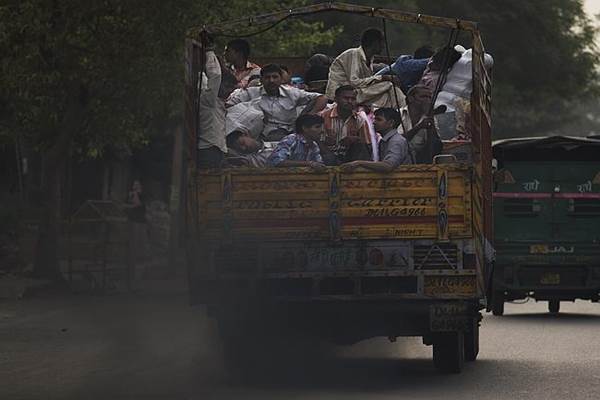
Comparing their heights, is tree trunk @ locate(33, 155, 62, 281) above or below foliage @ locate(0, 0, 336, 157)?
below

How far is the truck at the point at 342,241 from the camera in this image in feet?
39.9

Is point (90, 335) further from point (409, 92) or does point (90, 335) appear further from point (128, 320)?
point (409, 92)

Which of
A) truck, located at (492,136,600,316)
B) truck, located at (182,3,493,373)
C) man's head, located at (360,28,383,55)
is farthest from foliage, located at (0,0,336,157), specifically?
truck, located at (182,3,493,373)

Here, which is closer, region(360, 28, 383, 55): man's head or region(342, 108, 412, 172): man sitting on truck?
region(342, 108, 412, 172): man sitting on truck

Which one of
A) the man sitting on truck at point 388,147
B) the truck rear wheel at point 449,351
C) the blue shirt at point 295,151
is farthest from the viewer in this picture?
the truck rear wheel at point 449,351

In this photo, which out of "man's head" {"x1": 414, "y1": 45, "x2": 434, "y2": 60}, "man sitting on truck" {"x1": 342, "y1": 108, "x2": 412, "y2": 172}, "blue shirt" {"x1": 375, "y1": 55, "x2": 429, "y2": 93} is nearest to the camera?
"man sitting on truck" {"x1": 342, "y1": 108, "x2": 412, "y2": 172}

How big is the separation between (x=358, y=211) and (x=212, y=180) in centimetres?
114

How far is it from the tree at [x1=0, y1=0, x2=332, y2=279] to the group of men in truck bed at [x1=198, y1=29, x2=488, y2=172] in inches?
403

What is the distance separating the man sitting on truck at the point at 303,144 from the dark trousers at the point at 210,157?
1.40 ft

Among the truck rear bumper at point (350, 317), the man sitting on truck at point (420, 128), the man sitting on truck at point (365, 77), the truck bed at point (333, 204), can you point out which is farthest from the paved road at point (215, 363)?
the man sitting on truck at point (365, 77)

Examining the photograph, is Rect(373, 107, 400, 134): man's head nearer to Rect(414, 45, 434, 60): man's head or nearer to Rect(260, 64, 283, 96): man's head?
Rect(260, 64, 283, 96): man's head

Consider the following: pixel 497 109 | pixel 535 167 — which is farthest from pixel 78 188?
pixel 535 167

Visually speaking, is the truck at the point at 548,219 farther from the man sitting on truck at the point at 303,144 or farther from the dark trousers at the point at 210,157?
the dark trousers at the point at 210,157

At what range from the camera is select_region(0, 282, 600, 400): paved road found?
11885mm
